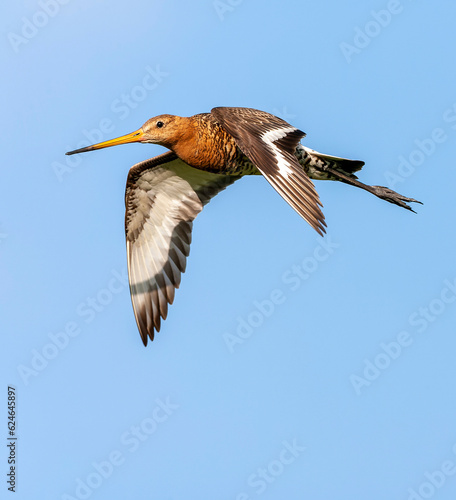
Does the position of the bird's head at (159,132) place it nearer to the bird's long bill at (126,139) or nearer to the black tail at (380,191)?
the bird's long bill at (126,139)

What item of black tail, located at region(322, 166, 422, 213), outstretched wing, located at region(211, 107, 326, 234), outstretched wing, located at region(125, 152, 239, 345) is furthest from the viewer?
outstretched wing, located at region(125, 152, 239, 345)

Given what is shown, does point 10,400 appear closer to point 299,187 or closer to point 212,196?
point 212,196

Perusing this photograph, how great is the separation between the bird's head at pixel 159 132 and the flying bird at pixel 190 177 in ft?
0.04

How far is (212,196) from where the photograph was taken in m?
12.5

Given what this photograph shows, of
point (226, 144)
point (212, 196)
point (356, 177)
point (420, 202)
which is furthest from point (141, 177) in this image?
point (420, 202)

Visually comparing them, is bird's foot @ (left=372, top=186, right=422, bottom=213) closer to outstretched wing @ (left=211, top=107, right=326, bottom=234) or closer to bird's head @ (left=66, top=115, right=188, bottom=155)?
outstretched wing @ (left=211, top=107, right=326, bottom=234)

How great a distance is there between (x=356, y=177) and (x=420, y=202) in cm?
91

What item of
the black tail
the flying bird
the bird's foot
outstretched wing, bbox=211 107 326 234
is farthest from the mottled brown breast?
the bird's foot

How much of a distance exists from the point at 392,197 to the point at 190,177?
274cm

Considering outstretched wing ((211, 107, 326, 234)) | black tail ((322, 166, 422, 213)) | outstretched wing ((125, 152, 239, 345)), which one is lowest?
outstretched wing ((125, 152, 239, 345))

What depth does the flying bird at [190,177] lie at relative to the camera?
9.72m

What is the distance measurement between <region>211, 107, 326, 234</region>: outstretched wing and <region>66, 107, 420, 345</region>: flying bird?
0.01 m

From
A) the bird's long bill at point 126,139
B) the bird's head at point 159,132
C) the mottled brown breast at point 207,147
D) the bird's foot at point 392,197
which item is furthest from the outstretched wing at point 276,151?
the bird's foot at point 392,197

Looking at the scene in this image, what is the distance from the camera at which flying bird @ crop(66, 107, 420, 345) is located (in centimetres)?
972
